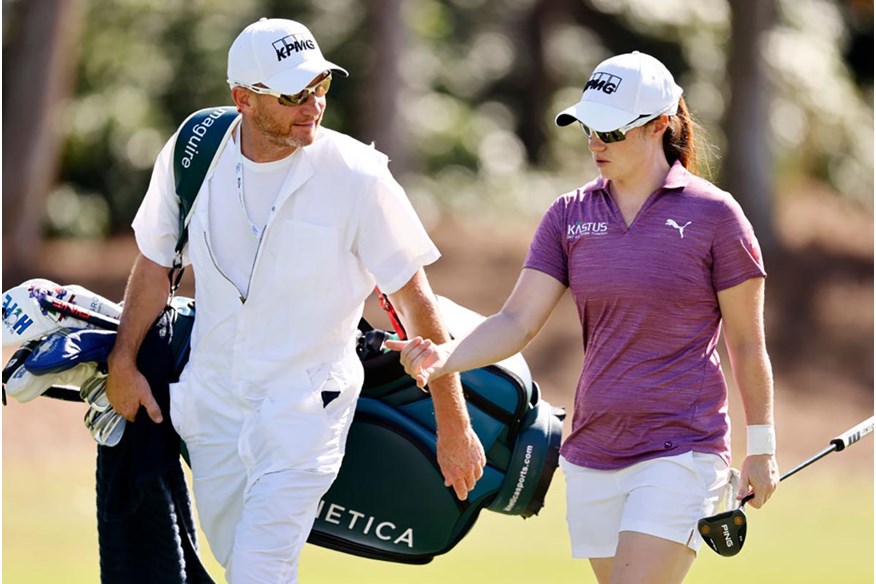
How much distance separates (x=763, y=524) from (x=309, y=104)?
23.9 ft

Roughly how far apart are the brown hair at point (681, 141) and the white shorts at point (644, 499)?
0.94m

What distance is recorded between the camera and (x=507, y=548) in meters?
10.3

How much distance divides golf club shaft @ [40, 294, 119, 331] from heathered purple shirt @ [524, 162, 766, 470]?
1.76m

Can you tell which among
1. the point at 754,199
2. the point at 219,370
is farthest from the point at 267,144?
the point at 754,199

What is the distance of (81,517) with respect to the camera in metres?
11.0

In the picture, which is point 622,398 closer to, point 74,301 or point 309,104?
point 309,104

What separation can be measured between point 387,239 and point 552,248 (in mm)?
535

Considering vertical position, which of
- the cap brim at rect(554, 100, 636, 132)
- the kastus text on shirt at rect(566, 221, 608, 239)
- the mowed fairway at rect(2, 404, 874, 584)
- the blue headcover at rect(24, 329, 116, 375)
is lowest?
the mowed fairway at rect(2, 404, 874, 584)

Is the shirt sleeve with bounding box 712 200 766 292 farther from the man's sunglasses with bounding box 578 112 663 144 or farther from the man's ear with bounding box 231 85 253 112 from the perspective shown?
the man's ear with bounding box 231 85 253 112

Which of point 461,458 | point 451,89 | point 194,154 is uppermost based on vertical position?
point 194,154

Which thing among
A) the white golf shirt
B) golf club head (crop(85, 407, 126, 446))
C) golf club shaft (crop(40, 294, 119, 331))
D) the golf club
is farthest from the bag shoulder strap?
the golf club

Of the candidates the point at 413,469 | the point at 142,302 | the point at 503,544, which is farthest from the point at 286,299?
the point at 503,544

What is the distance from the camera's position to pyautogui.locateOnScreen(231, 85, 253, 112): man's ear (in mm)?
5234

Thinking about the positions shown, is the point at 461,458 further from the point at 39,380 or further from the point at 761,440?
the point at 39,380
